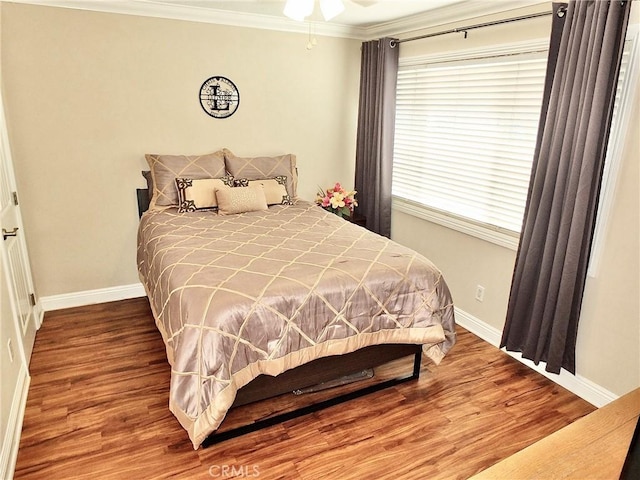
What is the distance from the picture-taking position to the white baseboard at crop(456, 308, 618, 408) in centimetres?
254

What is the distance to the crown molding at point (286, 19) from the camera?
3.04 m

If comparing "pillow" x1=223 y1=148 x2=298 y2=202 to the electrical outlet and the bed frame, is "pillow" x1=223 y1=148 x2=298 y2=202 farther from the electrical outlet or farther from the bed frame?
the electrical outlet

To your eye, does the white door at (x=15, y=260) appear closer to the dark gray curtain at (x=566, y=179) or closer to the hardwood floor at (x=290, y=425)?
the hardwood floor at (x=290, y=425)

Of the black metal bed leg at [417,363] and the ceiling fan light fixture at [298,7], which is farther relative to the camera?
the black metal bed leg at [417,363]

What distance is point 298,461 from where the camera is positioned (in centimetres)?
209

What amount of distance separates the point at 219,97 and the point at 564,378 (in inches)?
131

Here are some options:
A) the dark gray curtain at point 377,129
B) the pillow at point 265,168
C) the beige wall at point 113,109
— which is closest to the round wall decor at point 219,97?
the beige wall at point 113,109

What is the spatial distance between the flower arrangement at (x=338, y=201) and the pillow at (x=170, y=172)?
38.8 inches

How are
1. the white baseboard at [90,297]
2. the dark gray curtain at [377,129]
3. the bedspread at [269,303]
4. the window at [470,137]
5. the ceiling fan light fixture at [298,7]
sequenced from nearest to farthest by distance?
the bedspread at [269,303] → the ceiling fan light fixture at [298,7] → the window at [470,137] → the white baseboard at [90,297] → the dark gray curtain at [377,129]

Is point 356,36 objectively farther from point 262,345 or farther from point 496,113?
point 262,345

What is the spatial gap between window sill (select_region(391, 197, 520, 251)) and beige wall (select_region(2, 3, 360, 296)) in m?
1.25

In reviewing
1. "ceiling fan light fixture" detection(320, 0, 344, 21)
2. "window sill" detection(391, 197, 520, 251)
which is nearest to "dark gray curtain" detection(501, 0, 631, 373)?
"window sill" detection(391, 197, 520, 251)

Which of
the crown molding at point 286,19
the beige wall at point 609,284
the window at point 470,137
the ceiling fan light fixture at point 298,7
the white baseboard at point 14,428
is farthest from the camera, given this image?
the crown molding at point 286,19

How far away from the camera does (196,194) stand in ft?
11.2
